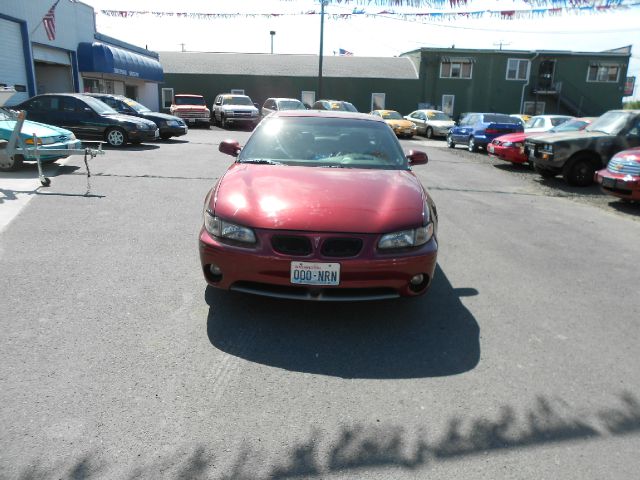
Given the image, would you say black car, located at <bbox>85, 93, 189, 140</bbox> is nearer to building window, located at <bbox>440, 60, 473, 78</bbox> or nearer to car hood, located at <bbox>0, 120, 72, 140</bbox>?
car hood, located at <bbox>0, 120, 72, 140</bbox>

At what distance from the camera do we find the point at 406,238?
Answer: 12.0 ft

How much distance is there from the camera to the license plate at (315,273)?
3.45 meters

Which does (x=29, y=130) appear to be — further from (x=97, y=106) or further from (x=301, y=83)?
(x=301, y=83)

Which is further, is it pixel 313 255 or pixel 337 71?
pixel 337 71

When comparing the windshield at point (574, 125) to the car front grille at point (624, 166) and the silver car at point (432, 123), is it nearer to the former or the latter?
the car front grille at point (624, 166)

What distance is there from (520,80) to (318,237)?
3976 cm

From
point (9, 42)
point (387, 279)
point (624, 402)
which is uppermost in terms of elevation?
point (9, 42)

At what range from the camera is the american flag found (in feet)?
62.4

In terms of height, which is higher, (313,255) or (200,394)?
(313,255)

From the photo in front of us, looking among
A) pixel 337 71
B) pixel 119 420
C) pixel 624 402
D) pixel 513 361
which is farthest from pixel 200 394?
pixel 337 71

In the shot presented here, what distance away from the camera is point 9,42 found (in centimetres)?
1680

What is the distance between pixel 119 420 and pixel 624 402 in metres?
2.89

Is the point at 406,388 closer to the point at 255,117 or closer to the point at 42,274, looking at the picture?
the point at 42,274

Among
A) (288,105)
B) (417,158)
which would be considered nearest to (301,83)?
(288,105)
